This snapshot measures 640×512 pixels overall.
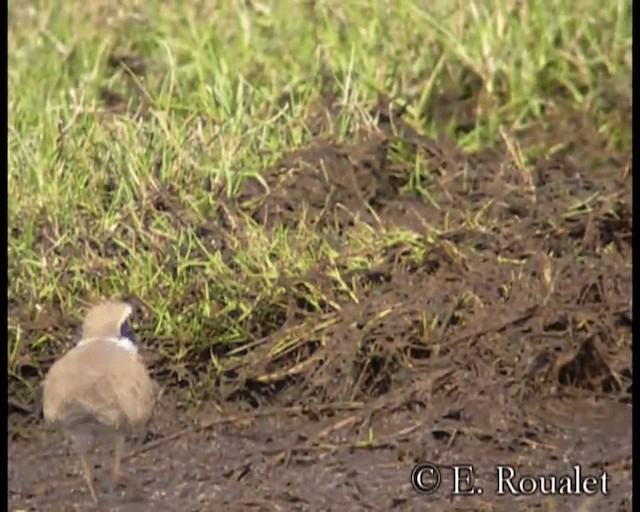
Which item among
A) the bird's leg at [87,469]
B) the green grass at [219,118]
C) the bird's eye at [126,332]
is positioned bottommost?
the bird's leg at [87,469]

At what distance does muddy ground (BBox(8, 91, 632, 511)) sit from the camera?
313 cm

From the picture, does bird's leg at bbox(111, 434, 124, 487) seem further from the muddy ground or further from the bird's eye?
the bird's eye

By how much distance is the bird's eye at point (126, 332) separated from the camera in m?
3.20

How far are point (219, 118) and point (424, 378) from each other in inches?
23.0

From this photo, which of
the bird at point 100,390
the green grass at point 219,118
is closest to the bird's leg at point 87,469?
the bird at point 100,390

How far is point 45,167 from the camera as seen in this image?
10.8 ft

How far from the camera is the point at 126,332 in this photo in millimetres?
3205

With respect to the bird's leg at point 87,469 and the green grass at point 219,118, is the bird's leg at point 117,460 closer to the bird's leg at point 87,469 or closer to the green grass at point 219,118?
the bird's leg at point 87,469

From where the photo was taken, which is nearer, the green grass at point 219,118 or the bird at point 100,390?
the bird at point 100,390

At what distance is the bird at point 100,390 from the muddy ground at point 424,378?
4cm

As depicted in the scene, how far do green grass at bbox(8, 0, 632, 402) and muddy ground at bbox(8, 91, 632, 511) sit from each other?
0.05 metres

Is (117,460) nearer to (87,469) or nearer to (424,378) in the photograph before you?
(87,469)

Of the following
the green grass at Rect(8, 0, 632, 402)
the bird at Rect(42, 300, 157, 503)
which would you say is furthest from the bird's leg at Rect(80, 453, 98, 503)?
the green grass at Rect(8, 0, 632, 402)

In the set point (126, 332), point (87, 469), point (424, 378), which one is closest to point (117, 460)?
point (87, 469)
